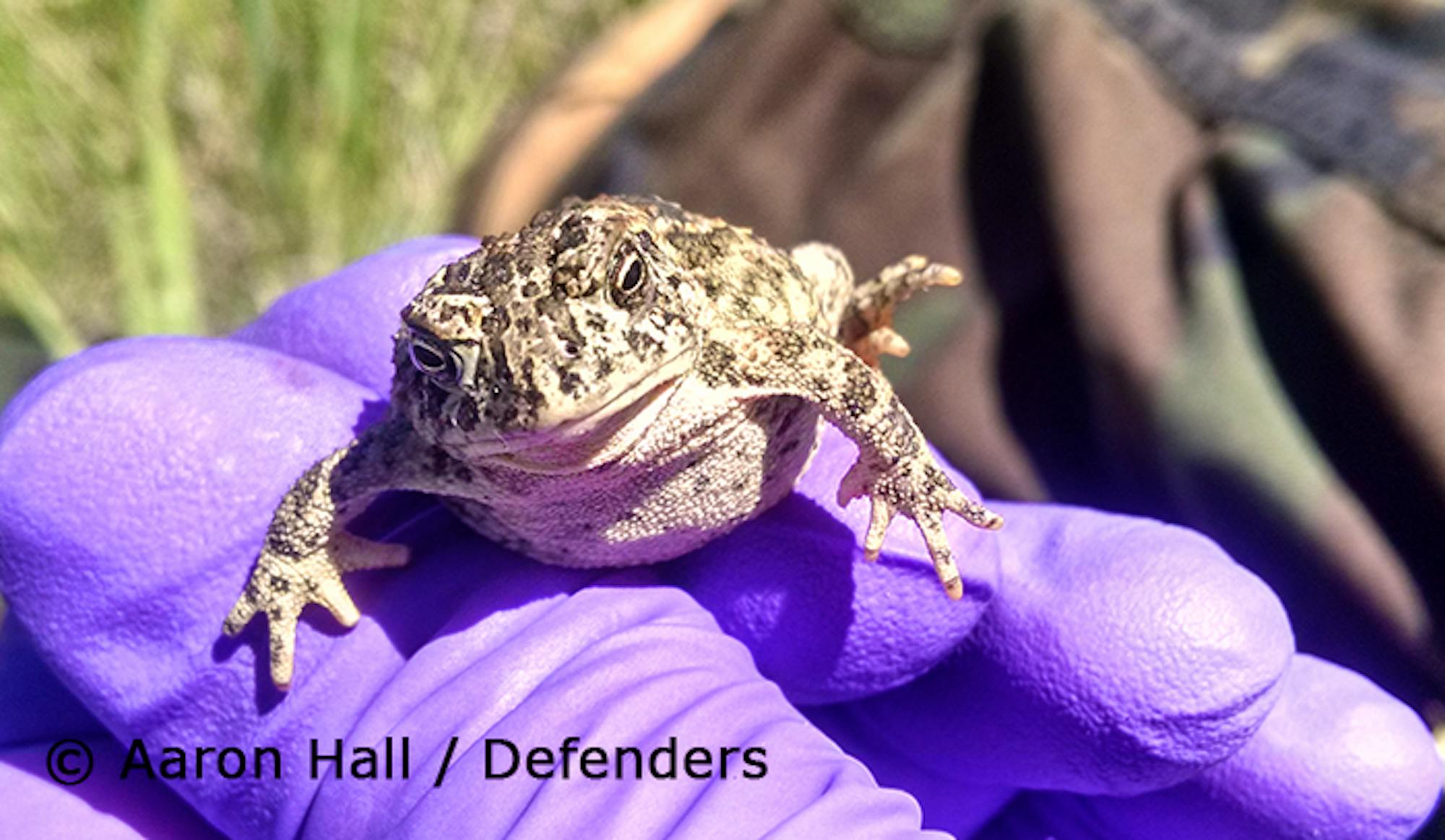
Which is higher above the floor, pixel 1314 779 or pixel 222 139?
pixel 222 139

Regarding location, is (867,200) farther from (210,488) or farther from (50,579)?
(50,579)

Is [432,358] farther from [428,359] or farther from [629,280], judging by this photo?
[629,280]

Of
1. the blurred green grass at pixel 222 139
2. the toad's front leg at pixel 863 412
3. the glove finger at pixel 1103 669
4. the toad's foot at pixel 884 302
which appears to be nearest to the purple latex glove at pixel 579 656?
the glove finger at pixel 1103 669

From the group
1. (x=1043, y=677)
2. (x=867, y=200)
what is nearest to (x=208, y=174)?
(x=867, y=200)

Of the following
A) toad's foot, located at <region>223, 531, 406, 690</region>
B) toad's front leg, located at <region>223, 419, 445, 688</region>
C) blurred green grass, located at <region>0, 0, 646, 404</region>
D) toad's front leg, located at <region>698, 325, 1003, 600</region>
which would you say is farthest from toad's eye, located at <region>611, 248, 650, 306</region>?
blurred green grass, located at <region>0, 0, 646, 404</region>

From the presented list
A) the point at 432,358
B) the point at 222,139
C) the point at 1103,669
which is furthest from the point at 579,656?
the point at 222,139

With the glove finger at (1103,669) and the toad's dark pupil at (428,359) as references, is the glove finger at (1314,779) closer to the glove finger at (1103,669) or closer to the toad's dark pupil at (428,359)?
the glove finger at (1103,669)
